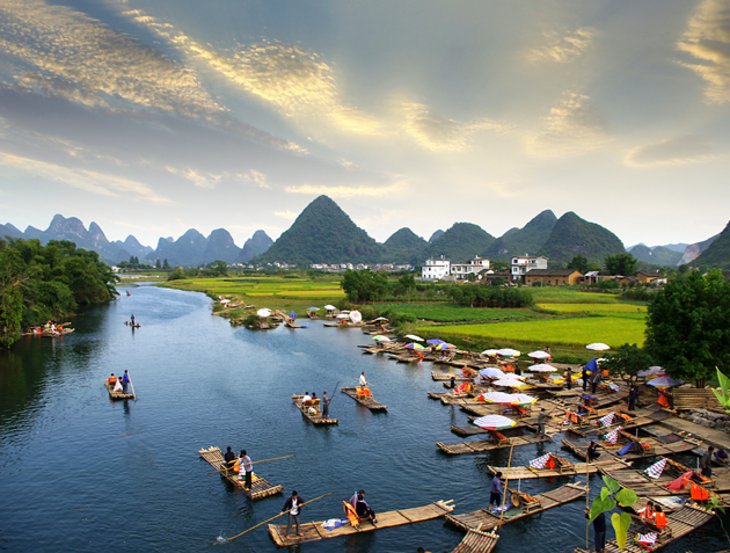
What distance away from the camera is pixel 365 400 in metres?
30.1

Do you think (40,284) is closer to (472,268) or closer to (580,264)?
(580,264)

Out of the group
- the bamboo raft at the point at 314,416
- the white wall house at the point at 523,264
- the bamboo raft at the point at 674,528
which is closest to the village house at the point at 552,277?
the white wall house at the point at 523,264

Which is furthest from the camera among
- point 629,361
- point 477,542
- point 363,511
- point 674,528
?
point 629,361

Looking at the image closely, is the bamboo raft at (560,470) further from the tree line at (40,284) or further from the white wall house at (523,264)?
the white wall house at (523,264)

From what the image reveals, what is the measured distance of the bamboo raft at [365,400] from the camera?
28812 millimetres

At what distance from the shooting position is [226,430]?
25.6 meters

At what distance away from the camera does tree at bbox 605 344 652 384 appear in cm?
2853

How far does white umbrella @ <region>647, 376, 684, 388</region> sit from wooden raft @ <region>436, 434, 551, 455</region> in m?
7.67

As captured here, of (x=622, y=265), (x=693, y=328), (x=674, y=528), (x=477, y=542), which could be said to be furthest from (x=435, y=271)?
(x=477, y=542)

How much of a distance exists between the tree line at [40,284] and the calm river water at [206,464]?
19.0 feet

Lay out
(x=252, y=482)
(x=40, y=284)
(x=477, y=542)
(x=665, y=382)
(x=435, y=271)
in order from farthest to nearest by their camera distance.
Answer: (x=435, y=271), (x=40, y=284), (x=665, y=382), (x=252, y=482), (x=477, y=542)

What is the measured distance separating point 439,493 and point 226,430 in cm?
1245

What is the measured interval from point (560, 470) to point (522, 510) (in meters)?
4.09

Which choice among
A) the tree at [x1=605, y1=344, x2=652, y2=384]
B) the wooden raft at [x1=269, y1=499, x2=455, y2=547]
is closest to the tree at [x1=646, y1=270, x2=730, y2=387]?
the tree at [x1=605, y1=344, x2=652, y2=384]
